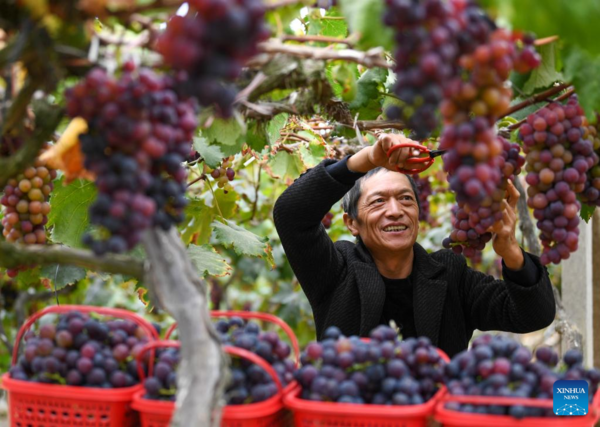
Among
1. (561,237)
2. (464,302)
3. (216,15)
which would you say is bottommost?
(464,302)

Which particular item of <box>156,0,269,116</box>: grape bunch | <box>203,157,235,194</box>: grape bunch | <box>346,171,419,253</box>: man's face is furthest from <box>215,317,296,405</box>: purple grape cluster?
<box>203,157,235,194</box>: grape bunch

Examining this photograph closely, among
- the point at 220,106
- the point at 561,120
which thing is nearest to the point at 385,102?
the point at 561,120

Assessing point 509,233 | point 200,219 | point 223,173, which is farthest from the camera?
point 200,219

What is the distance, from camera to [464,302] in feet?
8.34

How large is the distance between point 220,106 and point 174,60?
0.10 meters

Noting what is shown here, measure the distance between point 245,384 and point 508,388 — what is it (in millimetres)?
487

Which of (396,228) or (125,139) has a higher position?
(125,139)

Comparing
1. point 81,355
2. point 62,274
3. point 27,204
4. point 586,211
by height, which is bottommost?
point 81,355

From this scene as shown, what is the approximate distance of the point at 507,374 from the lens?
1236mm

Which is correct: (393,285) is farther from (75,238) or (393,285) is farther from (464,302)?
(75,238)

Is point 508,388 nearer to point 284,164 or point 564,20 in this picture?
point 564,20

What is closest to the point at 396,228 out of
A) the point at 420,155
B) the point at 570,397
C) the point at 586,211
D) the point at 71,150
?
the point at 420,155

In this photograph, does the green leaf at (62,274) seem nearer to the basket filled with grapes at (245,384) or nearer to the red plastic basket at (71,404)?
the red plastic basket at (71,404)

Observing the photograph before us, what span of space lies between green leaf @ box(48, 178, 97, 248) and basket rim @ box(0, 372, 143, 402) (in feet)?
3.13
